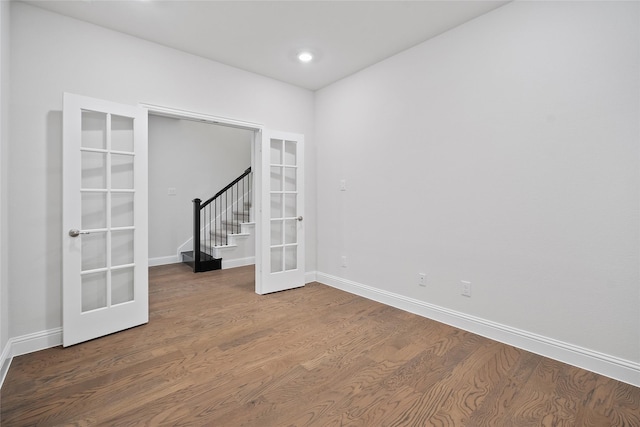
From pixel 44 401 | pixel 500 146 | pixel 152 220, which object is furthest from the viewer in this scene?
pixel 152 220

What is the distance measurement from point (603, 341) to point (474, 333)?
34.0 inches

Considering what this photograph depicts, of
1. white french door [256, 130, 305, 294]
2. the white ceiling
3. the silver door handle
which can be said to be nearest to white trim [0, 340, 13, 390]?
the silver door handle

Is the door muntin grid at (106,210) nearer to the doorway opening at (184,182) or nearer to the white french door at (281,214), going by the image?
the white french door at (281,214)

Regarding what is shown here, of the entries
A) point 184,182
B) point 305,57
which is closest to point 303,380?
point 305,57

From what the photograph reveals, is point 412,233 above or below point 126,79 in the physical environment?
below

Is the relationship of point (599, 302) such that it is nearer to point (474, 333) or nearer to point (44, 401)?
point (474, 333)

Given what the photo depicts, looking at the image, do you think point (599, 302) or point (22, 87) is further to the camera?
point (22, 87)

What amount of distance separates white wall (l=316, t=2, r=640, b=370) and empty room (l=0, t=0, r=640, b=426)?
0.01 metres

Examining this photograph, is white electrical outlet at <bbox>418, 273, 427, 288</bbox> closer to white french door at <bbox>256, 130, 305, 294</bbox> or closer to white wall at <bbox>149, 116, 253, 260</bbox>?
white french door at <bbox>256, 130, 305, 294</bbox>

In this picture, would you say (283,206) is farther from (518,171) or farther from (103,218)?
(518,171)

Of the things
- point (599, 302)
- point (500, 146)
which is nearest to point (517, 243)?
point (599, 302)

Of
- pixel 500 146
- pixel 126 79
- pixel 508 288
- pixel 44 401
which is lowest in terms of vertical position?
pixel 44 401

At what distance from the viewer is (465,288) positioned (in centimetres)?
281

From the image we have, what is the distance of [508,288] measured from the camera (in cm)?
254
